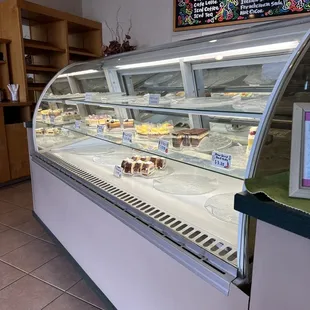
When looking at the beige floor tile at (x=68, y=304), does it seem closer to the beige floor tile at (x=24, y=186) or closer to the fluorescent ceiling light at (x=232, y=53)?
the fluorescent ceiling light at (x=232, y=53)

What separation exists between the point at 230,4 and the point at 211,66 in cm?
203

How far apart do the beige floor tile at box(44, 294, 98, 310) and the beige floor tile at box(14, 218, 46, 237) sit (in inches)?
35.2

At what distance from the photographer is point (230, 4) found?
3.23 metres

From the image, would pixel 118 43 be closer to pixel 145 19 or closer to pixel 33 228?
pixel 145 19

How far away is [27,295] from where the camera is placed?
71.8 inches

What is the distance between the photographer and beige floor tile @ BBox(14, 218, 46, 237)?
2580 mm

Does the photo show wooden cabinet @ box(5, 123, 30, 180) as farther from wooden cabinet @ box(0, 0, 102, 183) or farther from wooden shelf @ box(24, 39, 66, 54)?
wooden shelf @ box(24, 39, 66, 54)

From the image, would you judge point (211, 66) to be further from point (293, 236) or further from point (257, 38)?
point (293, 236)

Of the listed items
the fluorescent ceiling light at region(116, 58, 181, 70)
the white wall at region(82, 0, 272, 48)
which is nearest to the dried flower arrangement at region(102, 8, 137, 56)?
the white wall at region(82, 0, 272, 48)

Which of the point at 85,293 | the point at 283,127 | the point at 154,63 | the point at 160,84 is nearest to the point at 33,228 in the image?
the point at 85,293

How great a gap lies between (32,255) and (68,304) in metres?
0.67

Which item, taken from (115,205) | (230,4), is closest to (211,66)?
(115,205)

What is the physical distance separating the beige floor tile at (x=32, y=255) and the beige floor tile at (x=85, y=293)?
1.33 feet

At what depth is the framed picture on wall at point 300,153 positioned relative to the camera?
28.6 inches
